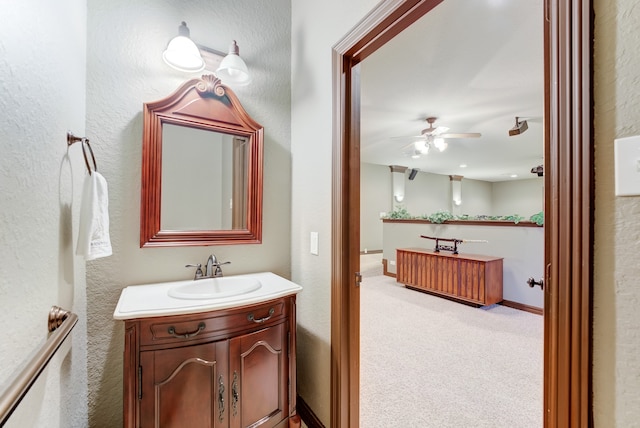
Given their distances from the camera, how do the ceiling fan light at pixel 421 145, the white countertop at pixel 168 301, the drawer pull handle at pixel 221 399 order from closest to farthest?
the white countertop at pixel 168 301 < the drawer pull handle at pixel 221 399 < the ceiling fan light at pixel 421 145

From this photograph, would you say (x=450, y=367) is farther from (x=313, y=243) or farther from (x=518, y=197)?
(x=518, y=197)

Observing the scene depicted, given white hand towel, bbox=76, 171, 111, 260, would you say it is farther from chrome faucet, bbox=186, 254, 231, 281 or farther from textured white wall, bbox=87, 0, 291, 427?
chrome faucet, bbox=186, 254, 231, 281

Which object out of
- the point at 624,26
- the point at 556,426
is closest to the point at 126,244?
the point at 556,426

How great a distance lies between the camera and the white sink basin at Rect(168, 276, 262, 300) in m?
1.35

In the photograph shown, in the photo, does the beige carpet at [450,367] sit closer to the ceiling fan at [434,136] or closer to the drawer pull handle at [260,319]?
the drawer pull handle at [260,319]

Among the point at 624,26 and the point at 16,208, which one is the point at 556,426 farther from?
the point at 16,208

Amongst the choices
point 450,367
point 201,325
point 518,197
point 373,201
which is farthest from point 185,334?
point 518,197

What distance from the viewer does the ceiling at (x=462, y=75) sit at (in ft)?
6.58

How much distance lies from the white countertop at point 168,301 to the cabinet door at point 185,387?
6.9 inches

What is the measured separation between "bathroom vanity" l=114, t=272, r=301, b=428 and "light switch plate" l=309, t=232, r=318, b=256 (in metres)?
0.26

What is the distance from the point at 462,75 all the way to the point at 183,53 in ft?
8.70

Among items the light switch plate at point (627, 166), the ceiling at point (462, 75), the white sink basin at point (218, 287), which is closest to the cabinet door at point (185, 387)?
the white sink basin at point (218, 287)

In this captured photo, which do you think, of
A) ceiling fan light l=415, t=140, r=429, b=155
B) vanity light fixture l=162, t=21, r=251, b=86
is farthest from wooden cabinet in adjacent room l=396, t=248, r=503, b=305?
vanity light fixture l=162, t=21, r=251, b=86

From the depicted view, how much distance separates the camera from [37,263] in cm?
77
